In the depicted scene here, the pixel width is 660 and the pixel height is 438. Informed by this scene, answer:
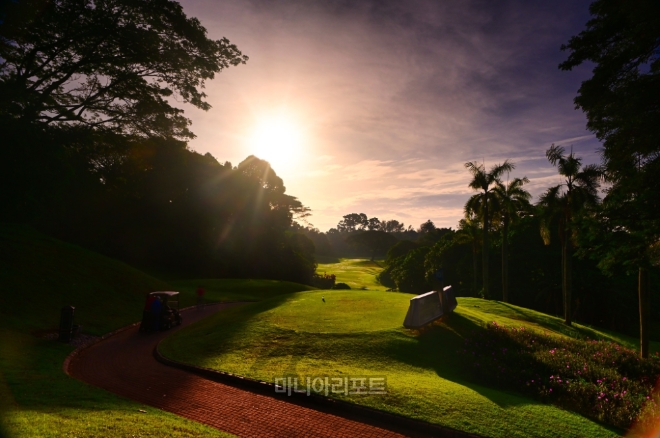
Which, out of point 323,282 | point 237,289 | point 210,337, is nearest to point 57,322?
point 210,337

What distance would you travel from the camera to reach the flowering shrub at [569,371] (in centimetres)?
988

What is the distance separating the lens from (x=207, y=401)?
9.62 m

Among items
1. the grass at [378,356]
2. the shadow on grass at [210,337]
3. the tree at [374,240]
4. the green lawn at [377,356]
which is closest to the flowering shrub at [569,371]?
the grass at [378,356]

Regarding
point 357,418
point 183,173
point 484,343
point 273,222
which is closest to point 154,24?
point 357,418

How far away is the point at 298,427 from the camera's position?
8.36 meters

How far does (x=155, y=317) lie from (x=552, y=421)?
58.7 ft

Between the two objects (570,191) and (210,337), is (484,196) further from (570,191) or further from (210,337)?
(210,337)

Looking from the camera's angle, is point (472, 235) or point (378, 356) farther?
point (472, 235)

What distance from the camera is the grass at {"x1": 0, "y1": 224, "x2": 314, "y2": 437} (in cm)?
677

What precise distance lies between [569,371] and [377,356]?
21.8ft

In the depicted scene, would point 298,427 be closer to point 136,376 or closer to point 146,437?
point 146,437

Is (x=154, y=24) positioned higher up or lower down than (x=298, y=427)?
higher up

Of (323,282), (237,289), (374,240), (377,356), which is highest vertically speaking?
(374,240)

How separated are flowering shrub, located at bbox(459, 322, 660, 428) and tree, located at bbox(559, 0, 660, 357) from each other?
4.23 m
